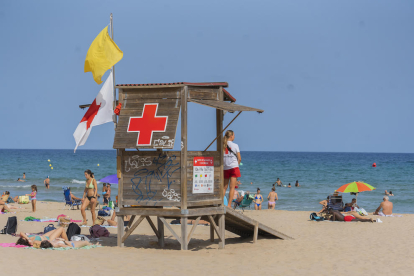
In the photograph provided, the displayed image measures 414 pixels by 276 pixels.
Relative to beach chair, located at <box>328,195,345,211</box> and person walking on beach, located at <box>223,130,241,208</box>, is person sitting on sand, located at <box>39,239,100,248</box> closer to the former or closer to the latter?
person walking on beach, located at <box>223,130,241,208</box>

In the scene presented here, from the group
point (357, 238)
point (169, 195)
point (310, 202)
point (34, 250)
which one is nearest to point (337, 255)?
point (357, 238)

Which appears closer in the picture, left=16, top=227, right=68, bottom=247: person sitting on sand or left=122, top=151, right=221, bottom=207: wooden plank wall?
left=122, top=151, right=221, bottom=207: wooden plank wall

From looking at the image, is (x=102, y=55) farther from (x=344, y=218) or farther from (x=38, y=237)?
(x=344, y=218)

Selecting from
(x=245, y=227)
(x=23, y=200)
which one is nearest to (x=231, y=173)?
(x=245, y=227)

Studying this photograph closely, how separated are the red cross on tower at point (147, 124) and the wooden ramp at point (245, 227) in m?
2.32

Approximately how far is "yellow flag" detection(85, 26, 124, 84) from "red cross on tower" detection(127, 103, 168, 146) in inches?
48.4

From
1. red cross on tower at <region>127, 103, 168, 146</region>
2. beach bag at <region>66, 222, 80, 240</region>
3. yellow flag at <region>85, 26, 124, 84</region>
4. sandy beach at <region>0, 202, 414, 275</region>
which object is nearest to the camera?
sandy beach at <region>0, 202, 414, 275</region>

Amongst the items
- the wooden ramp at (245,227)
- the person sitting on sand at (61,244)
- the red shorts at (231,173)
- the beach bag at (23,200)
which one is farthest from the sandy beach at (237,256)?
the beach bag at (23,200)

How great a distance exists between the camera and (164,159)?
970 centimetres

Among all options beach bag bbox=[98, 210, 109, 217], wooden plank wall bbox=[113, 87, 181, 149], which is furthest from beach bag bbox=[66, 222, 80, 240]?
beach bag bbox=[98, 210, 109, 217]

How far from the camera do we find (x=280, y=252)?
10008 millimetres

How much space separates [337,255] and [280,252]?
112 cm

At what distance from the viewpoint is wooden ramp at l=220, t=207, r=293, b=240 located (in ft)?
34.8

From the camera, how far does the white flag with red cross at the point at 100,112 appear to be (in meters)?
10.2
